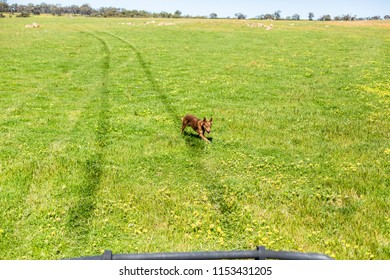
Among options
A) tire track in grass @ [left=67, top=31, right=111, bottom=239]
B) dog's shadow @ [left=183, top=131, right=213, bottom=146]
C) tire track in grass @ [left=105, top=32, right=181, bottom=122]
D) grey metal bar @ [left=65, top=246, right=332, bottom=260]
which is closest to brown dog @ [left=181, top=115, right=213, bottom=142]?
dog's shadow @ [left=183, top=131, right=213, bottom=146]

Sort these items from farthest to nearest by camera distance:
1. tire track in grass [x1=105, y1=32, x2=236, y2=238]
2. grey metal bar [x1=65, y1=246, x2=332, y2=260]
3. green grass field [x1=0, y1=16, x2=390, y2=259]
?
tire track in grass [x1=105, y1=32, x2=236, y2=238] → green grass field [x1=0, y1=16, x2=390, y2=259] → grey metal bar [x1=65, y1=246, x2=332, y2=260]

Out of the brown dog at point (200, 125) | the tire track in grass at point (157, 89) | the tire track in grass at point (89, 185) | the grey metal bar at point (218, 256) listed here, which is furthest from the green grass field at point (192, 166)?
the grey metal bar at point (218, 256)

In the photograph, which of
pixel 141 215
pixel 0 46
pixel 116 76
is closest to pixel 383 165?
pixel 141 215

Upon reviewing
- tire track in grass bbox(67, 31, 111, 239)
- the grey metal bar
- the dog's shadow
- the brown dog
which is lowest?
tire track in grass bbox(67, 31, 111, 239)

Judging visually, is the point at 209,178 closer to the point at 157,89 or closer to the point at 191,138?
the point at 191,138

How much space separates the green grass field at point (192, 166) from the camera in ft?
29.5

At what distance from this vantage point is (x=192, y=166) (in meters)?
13.1

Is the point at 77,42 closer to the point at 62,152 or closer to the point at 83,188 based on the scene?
the point at 62,152

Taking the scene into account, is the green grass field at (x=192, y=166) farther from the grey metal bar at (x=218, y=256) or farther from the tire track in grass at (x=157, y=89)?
the grey metal bar at (x=218, y=256)

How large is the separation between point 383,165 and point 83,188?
34.5ft

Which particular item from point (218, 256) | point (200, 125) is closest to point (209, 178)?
point (200, 125)

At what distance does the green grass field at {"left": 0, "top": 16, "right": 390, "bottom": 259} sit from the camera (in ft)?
29.5

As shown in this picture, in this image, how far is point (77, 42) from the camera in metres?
54.9

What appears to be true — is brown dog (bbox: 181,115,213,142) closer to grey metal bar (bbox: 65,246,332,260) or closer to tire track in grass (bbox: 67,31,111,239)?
tire track in grass (bbox: 67,31,111,239)
